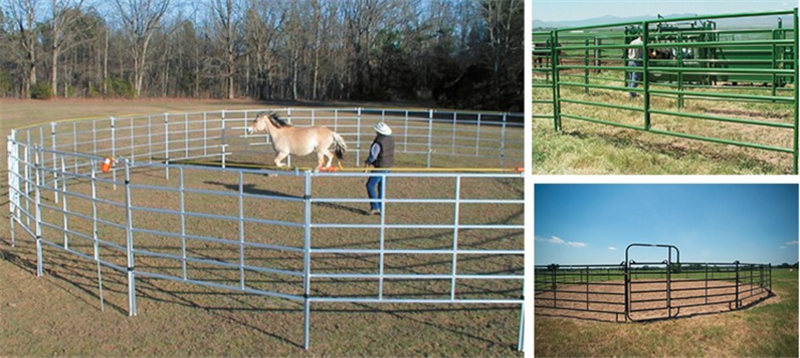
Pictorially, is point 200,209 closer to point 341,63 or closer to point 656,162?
point 656,162

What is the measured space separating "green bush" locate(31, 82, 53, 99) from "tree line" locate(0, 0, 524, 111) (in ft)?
0.82

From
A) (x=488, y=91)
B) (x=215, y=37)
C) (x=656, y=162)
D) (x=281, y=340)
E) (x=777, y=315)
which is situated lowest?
(x=281, y=340)

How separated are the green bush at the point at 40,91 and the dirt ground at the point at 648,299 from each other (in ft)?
112

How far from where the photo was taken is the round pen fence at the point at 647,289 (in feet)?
9.58

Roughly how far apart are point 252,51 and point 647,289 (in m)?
35.4

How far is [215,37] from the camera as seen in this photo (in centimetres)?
3669

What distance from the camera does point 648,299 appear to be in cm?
373

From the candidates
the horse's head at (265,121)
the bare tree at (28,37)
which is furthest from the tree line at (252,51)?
the horse's head at (265,121)

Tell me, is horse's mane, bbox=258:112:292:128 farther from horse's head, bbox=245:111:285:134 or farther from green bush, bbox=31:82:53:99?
green bush, bbox=31:82:53:99

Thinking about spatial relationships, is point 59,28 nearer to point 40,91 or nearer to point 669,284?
point 40,91

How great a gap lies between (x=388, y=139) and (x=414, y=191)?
2.13 metres

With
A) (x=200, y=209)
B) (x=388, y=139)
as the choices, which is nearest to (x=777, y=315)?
(x=388, y=139)

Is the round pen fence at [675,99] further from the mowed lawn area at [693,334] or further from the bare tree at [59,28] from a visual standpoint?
the bare tree at [59,28]

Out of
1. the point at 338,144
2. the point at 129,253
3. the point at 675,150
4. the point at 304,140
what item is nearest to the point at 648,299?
the point at 675,150
